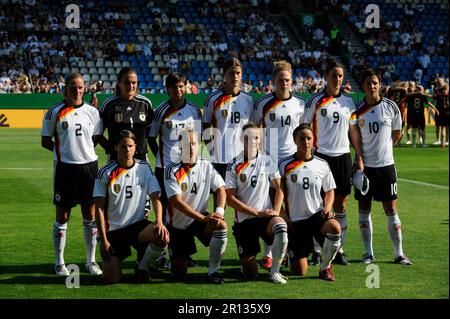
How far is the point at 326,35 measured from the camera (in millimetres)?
45219

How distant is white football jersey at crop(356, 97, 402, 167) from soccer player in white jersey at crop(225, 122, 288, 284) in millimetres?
1329

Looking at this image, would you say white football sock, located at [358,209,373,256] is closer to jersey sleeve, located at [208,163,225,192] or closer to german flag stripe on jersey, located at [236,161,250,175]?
german flag stripe on jersey, located at [236,161,250,175]

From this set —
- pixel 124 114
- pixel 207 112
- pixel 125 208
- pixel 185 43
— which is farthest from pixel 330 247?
pixel 185 43

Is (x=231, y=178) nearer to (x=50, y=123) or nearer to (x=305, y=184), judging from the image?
(x=305, y=184)

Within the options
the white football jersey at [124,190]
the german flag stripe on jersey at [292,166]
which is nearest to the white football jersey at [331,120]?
the german flag stripe on jersey at [292,166]

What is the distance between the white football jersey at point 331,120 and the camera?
875cm

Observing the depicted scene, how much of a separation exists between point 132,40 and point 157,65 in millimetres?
2370

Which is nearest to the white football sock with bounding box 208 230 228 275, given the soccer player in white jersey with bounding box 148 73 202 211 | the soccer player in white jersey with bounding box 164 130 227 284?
the soccer player in white jersey with bounding box 164 130 227 284

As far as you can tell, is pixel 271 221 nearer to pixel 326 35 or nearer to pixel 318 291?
pixel 318 291

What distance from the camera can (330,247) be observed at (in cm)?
777

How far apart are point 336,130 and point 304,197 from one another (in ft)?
3.61

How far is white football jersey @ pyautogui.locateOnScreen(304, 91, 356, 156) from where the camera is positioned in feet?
28.7

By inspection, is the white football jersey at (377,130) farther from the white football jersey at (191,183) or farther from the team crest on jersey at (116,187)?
the team crest on jersey at (116,187)
